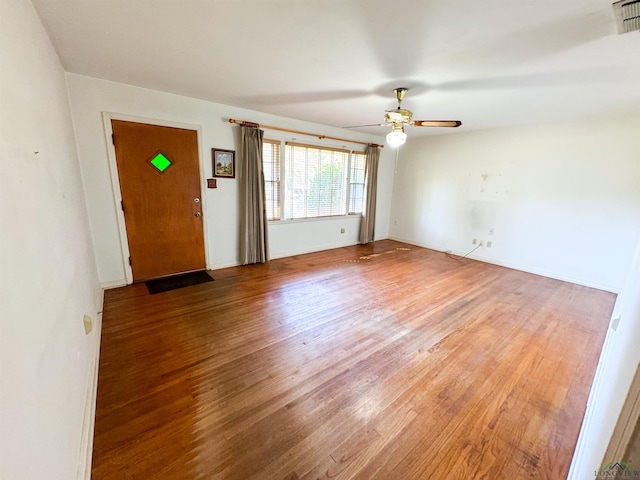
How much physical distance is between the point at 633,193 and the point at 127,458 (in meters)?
5.87

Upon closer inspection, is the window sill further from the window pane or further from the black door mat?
the black door mat

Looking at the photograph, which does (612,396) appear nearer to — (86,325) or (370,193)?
(86,325)

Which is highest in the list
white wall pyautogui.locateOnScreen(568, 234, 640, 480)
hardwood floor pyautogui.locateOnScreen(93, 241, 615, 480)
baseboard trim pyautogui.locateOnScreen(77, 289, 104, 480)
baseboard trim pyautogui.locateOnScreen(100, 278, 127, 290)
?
white wall pyautogui.locateOnScreen(568, 234, 640, 480)

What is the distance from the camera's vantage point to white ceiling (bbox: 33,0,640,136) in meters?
1.56

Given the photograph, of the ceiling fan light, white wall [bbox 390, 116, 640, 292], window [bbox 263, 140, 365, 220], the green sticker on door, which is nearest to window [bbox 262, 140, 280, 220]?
window [bbox 263, 140, 365, 220]

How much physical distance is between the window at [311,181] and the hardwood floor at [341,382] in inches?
67.8

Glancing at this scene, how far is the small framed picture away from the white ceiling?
2.42 feet

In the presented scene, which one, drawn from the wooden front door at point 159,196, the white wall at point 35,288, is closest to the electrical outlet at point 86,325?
the white wall at point 35,288

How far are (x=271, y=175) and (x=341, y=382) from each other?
3.35 m

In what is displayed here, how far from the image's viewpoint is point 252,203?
4.09m

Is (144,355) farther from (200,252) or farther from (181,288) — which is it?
(200,252)

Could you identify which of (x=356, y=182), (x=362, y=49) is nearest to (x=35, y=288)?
(x=362, y=49)

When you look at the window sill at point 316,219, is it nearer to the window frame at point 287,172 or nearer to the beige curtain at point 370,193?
the window frame at point 287,172

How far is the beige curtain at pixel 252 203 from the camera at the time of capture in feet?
12.9
